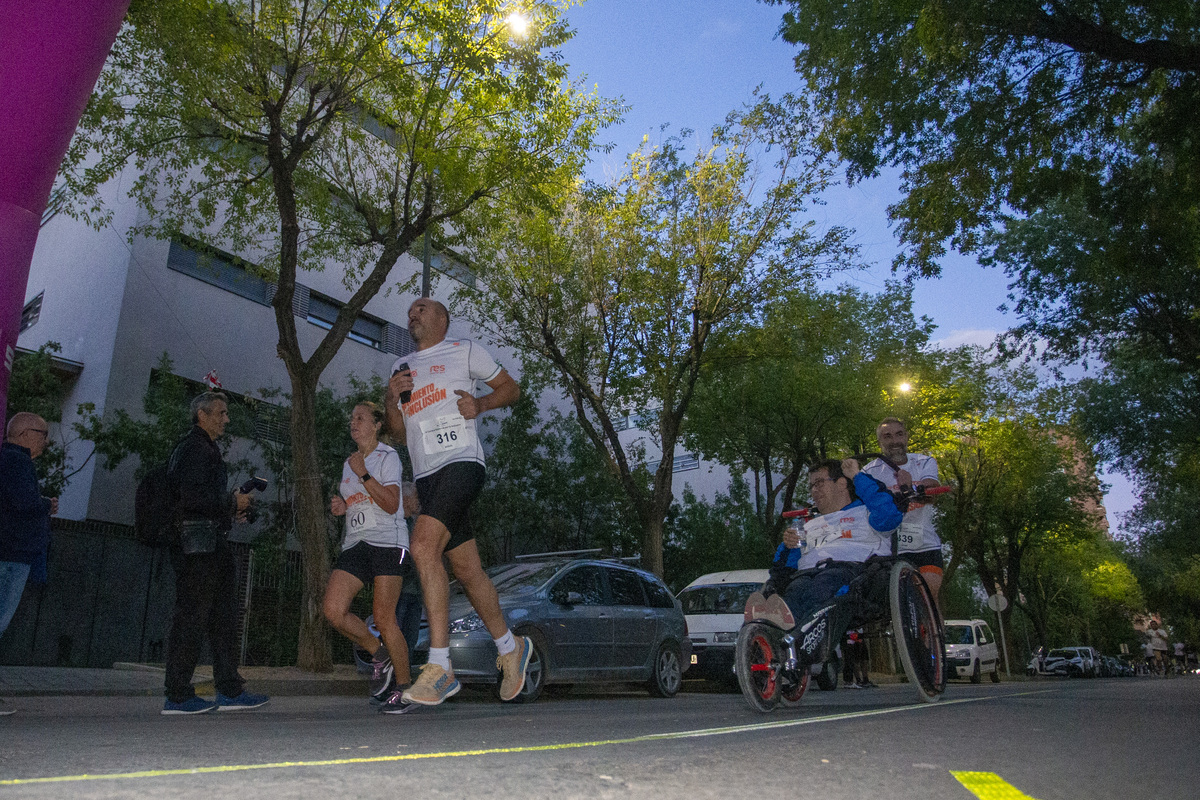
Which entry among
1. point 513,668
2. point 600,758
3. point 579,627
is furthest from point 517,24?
point 600,758

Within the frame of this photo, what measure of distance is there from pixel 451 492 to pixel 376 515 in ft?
5.32

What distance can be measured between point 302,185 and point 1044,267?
61.9 ft

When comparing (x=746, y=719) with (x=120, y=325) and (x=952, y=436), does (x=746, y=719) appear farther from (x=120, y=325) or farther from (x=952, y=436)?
(x=952, y=436)

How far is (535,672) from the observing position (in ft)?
30.0

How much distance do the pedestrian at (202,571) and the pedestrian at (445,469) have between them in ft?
4.34

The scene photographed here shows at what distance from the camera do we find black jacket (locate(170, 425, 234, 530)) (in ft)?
17.8

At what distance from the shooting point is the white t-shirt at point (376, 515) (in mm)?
6145

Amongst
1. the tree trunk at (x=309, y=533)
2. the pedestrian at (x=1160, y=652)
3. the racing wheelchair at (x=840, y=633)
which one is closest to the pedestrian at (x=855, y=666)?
the tree trunk at (x=309, y=533)

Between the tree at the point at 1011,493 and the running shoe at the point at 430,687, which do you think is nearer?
the running shoe at the point at 430,687

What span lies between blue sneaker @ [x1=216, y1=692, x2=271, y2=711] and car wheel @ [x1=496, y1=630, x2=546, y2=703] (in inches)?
130

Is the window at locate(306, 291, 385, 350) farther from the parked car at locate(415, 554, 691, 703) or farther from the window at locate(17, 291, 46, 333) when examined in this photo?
the parked car at locate(415, 554, 691, 703)

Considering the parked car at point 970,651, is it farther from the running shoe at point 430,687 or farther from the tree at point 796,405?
the running shoe at point 430,687

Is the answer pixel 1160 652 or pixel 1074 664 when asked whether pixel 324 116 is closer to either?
pixel 1074 664

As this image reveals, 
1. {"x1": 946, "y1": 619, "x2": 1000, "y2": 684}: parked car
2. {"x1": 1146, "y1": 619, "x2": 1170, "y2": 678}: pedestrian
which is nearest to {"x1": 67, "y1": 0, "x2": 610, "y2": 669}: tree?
{"x1": 946, "y1": 619, "x2": 1000, "y2": 684}: parked car
